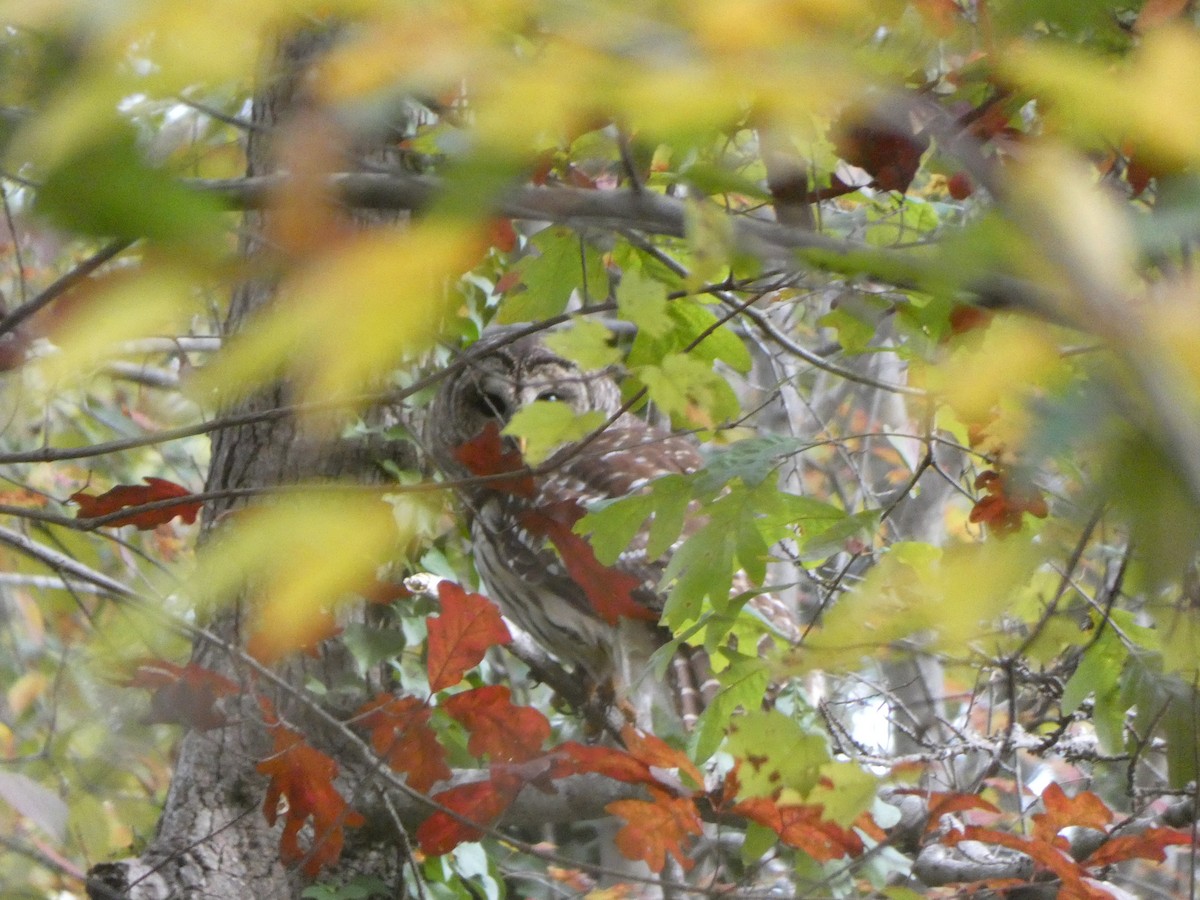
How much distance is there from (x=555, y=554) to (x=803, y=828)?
7.12 feet

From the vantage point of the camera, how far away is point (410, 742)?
7.03 feet

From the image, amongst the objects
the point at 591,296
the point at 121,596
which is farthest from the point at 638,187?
the point at 121,596

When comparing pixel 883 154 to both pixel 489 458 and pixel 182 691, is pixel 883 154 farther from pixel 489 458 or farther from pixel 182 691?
pixel 182 691

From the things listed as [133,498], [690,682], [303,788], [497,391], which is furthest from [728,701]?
[497,391]

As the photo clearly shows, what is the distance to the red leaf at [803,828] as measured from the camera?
1821 mm

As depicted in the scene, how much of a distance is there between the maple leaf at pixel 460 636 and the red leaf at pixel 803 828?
51 centimetres

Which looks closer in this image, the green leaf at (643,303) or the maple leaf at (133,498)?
the green leaf at (643,303)

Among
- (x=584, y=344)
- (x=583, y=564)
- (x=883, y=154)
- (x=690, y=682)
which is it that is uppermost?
(x=883, y=154)

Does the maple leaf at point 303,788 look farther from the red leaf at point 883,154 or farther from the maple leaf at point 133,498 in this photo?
the red leaf at point 883,154

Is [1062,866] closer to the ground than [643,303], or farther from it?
closer to the ground

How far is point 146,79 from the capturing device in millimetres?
911

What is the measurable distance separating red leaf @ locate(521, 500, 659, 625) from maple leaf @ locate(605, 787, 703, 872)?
1.00ft

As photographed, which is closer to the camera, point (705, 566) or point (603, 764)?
point (705, 566)

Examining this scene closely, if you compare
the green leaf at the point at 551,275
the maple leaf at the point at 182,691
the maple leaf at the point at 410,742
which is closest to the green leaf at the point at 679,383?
the green leaf at the point at 551,275
